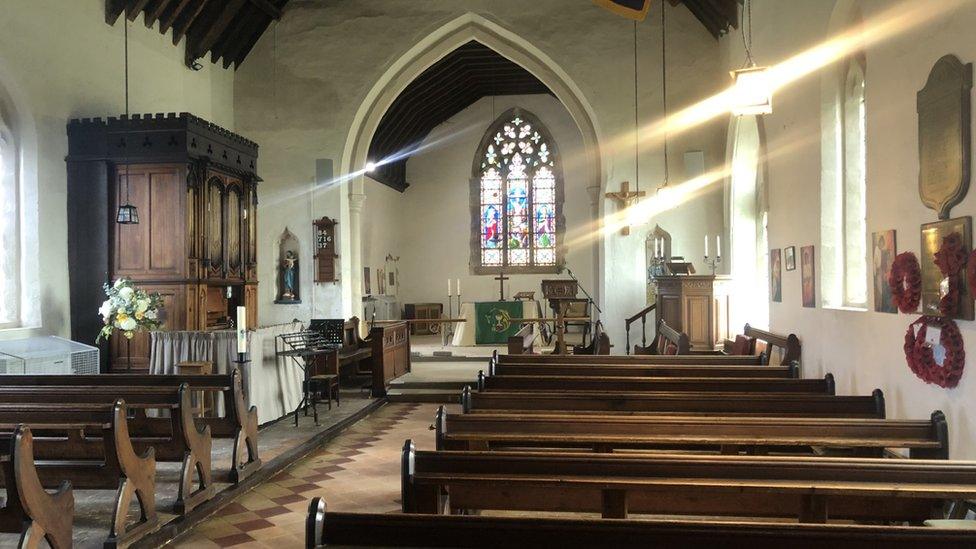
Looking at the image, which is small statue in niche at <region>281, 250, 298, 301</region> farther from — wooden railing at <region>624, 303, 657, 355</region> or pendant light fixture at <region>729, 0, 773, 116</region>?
pendant light fixture at <region>729, 0, 773, 116</region>

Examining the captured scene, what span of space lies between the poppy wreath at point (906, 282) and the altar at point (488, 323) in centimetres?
823

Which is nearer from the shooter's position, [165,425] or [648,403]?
[648,403]

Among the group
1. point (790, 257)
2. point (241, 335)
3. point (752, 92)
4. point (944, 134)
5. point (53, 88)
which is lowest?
point (241, 335)

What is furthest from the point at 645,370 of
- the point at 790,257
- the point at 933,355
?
the point at 790,257

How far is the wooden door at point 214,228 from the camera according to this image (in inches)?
333

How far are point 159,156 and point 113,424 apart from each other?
16.6 feet

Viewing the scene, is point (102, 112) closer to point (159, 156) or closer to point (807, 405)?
point (159, 156)

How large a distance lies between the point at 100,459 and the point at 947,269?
4766 millimetres

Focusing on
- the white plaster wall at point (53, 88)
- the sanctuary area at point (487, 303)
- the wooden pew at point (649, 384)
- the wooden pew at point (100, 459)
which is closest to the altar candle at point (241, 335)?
the sanctuary area at point (487, 303)

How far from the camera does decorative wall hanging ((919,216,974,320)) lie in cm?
389

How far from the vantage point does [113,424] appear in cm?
367

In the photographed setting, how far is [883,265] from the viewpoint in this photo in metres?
5.00

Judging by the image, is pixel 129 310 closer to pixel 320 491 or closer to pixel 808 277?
pixel 320 491

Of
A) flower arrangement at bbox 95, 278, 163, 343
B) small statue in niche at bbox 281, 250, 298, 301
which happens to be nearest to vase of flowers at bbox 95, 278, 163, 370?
flower arrangement at bbox 95, 278, 163, 343
